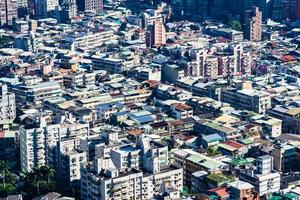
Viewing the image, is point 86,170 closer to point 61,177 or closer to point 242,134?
point 61,177

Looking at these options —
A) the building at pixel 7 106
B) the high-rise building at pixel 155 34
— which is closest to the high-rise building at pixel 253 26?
the high-rise building at pixel 155 34

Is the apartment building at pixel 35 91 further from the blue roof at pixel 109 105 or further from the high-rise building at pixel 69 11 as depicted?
the high-rise building at pixel 69 11

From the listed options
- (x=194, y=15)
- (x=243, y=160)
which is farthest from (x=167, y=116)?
(x=194, y=15)

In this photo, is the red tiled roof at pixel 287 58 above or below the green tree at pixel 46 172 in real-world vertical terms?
above

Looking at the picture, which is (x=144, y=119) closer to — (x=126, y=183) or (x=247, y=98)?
(x=247, y=98)

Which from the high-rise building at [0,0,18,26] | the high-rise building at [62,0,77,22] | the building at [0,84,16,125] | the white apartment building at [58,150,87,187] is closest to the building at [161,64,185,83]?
the building at [0,84,16,125]

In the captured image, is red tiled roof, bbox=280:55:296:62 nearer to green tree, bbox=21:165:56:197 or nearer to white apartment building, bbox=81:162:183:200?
white apartment building, bbox=81:162:183:200

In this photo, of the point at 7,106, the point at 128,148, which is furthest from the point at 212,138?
the point at 7,106
